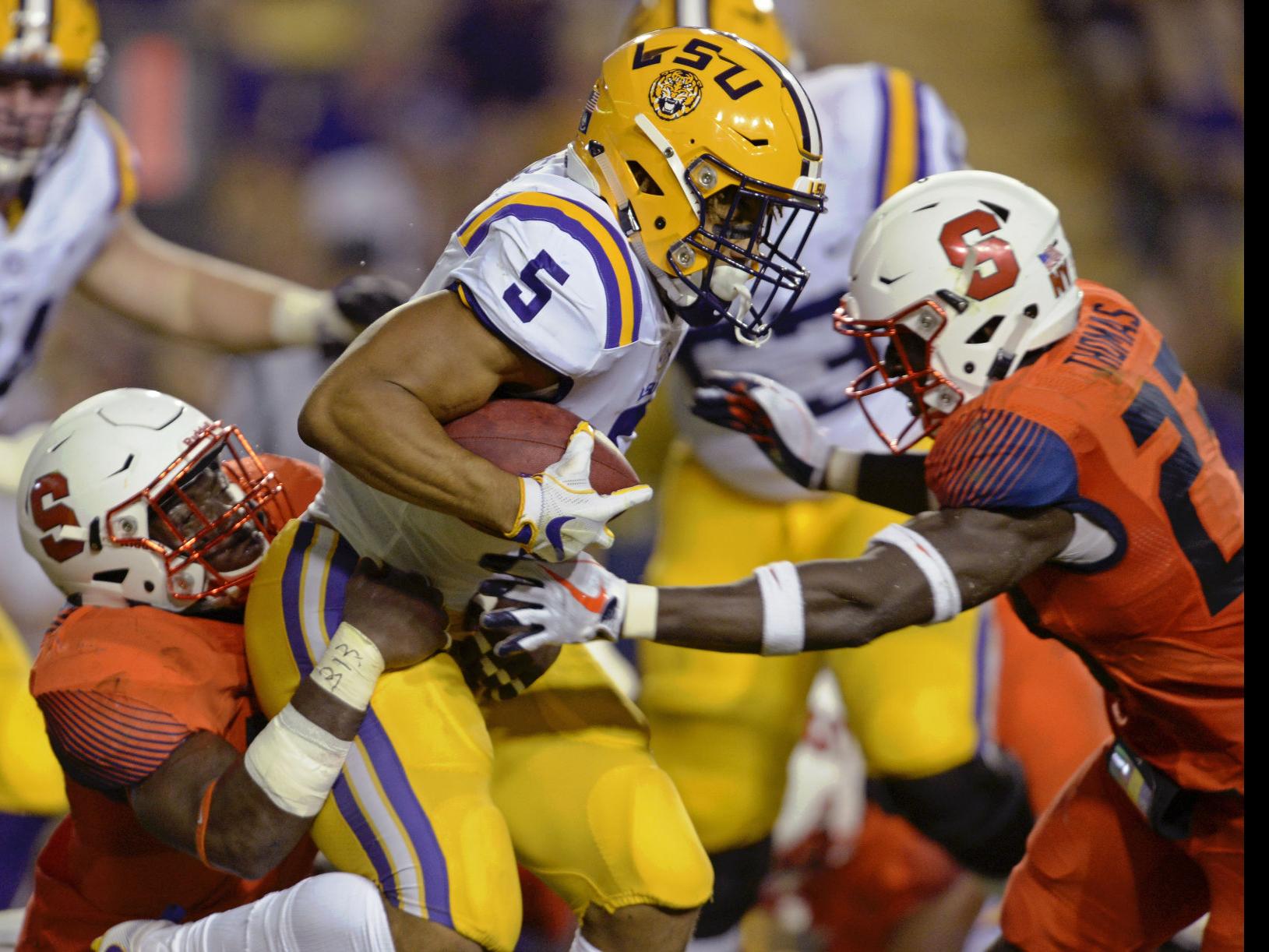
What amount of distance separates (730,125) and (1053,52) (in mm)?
6290

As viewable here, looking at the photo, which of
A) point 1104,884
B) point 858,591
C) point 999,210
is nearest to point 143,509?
point 858,591

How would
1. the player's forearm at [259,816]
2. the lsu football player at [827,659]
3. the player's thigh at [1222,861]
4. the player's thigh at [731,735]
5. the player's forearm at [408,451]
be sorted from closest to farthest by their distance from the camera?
the player's forearm at [408,451] → the player's forearm at [259,816] → the player's thigh at [1222,861] → the lsu football player at [827,659] → the player's thigh at [731,735]

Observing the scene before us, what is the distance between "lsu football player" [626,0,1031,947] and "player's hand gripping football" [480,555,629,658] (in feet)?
3.93

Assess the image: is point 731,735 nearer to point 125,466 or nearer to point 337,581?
point 337,581

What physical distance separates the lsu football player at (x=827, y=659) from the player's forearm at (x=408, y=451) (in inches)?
55.0

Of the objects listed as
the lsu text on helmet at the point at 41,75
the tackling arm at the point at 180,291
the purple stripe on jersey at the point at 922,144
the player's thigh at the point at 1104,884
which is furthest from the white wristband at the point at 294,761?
the lsu text on helmet at the point at 41,75

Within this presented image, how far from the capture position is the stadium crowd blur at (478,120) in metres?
7.29

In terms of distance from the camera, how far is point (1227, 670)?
2717 millimetres

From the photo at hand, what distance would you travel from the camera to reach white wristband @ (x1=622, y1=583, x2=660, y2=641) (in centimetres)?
251

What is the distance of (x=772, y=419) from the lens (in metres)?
3.19

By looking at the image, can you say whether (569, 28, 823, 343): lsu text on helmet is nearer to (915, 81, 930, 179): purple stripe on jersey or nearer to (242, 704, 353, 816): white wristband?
(242, 704, 353, 816): white wristband

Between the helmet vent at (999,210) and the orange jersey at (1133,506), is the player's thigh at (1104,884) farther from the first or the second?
the helmet vent at (999,210)

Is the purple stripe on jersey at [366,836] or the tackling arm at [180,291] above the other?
the tackling arm at [180,291]

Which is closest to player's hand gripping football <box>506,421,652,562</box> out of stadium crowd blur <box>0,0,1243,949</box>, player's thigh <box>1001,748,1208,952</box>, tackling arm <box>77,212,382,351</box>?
player's thigh <box>1001,748,1208,952</box>
